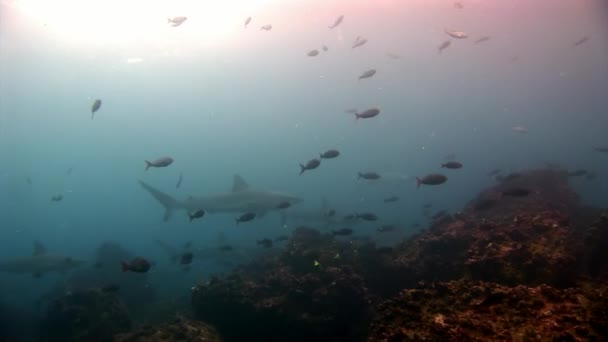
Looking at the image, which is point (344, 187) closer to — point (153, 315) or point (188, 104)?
point (188, 104)

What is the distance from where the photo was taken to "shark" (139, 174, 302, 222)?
21.7 m

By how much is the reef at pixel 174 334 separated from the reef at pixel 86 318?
3.33m

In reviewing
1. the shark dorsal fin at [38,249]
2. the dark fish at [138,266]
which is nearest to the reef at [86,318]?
the dark fish at [138,266]

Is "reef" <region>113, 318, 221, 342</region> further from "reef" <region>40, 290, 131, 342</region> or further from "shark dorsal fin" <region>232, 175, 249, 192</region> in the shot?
"shark dorsal fin" <region>232, 175, 249, 192</region>

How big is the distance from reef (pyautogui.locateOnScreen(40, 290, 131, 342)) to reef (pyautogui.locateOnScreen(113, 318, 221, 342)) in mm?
3333

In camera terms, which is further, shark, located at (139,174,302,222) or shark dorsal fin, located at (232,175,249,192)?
shark dorsal fin, located at (232,175,249,192)

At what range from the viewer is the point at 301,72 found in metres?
88.4

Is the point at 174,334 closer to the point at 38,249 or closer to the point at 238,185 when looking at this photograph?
the point at 238,185

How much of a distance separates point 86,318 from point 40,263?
40.0 feet

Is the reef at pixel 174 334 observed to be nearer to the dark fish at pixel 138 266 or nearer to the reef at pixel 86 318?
the dark fish at pixel 138 266

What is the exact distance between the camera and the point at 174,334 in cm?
738

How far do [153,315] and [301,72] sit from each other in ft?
256

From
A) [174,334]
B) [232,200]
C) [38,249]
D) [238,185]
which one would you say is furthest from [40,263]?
[174,334]

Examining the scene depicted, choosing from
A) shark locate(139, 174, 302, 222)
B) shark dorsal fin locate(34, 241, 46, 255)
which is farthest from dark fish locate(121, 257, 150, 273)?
shark dorsal fin locate(34, 241, 46, 255)
